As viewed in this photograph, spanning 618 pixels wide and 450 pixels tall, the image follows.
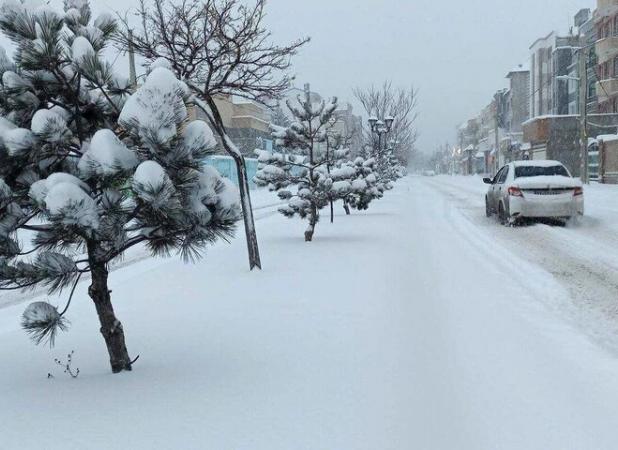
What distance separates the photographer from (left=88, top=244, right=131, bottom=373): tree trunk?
3.86 meters

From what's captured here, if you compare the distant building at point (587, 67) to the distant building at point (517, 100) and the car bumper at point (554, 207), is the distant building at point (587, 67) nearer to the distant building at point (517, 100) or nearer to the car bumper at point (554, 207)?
the distant building at point (517, 100)

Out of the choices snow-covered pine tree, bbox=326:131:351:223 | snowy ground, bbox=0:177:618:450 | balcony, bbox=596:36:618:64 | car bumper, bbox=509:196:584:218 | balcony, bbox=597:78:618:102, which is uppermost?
balcony, bbox=596:36:618:64

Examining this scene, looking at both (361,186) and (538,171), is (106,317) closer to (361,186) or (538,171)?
(361,186)

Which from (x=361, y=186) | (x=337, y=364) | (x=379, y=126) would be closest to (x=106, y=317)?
(x=337, y=364)

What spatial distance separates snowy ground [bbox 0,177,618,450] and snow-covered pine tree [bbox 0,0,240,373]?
0.71 metres

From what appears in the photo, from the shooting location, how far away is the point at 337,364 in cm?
411

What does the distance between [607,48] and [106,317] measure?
46739mm

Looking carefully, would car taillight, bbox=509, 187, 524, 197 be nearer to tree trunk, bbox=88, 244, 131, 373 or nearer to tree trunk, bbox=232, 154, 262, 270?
tree trunk, bbox=232, 154, 262, 270

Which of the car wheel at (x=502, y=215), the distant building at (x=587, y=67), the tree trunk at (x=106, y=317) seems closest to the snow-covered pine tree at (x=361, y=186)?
the car wheel at (x=502, y=215)

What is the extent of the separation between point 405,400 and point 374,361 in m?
0.72

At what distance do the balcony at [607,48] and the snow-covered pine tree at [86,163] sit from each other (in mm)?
45818

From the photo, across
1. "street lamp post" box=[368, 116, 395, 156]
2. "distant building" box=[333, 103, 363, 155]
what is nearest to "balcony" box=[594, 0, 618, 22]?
"distant building" box=[333, 103, 363, 155]

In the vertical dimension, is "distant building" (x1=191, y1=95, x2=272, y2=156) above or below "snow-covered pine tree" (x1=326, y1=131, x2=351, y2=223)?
above

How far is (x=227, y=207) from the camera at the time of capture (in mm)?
3633
